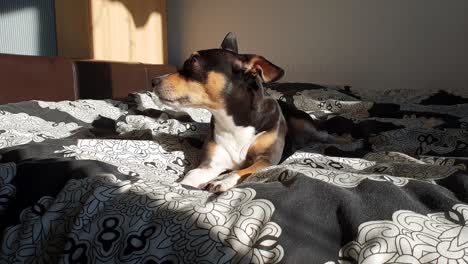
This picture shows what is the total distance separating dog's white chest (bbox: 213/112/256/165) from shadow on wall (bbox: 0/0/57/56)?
190 centimetres

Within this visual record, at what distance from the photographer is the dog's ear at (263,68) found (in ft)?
4.00

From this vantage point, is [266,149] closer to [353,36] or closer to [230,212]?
[230,212]

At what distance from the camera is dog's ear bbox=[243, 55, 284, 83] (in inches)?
48.0

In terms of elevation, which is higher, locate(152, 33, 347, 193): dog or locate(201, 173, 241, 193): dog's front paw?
locate(152, 33, 347, 193): dog

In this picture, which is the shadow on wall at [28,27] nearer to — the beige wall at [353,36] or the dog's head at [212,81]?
the beige wall at [353,36]

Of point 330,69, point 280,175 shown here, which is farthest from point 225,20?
point 280,175

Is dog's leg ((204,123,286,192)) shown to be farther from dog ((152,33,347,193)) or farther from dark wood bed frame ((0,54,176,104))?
dark wood bed frame ((0,54,176,104))

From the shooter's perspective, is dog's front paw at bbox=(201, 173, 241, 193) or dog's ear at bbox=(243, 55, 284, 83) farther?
dog's ear at bbox=(243, 55, 284, 83)

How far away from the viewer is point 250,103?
51.9 inches

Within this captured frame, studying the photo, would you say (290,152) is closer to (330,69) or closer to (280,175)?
(280,175)

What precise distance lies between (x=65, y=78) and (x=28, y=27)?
69 cm

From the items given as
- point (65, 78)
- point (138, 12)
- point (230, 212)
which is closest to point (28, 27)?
point (65, 78)

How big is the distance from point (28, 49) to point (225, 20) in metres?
1.66

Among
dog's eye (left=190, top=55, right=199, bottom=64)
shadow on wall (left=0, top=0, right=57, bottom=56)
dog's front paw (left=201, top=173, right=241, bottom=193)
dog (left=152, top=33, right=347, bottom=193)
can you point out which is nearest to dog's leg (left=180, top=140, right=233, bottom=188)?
dog (left=152, top=33, right=347, bottom=193)
